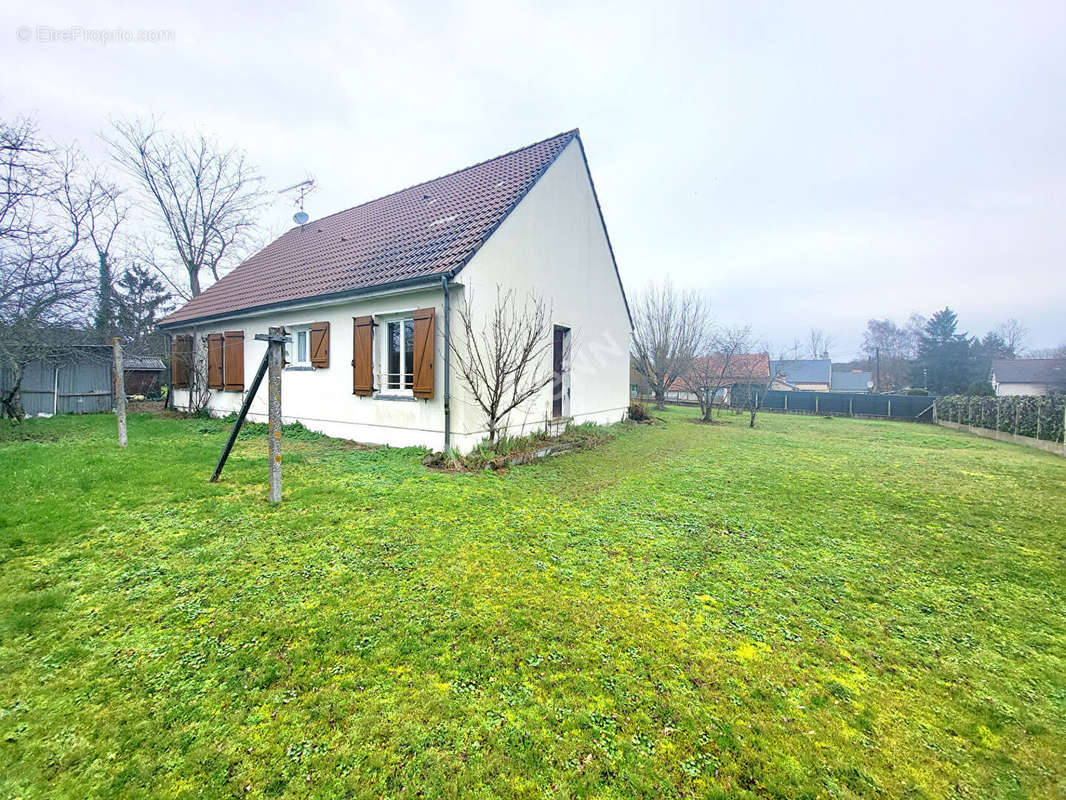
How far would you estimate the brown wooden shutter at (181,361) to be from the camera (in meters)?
12.9

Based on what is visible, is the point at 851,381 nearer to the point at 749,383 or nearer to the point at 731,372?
the point at 731,372

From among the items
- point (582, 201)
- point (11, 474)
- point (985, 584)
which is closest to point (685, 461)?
point (985, 584)

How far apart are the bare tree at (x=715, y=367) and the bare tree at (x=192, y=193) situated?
23752 mm

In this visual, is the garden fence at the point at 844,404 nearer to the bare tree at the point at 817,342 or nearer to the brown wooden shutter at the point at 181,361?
the brown wooden shutter at the point at 181,361

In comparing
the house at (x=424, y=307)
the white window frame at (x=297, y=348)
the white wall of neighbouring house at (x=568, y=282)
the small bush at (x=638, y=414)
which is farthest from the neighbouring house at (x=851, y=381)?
the white window frame at (x=297, y=348)

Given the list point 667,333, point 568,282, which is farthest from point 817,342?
point 568,282

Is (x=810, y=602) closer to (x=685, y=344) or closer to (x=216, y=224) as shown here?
(x=685, y=344)

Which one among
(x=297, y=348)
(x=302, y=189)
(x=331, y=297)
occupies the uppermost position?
(x=302, y=189)

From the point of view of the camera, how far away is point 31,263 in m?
9.07

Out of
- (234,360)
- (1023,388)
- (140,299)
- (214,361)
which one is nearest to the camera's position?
(234,360)

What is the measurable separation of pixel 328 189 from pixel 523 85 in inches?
489

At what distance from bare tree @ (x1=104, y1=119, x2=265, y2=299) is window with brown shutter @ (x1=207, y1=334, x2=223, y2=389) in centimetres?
1182

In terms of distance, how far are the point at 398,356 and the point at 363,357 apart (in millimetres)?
701

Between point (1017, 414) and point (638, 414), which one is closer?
point (1017, 414)
